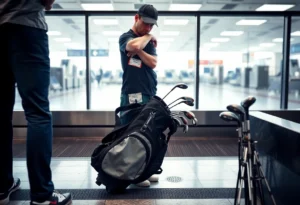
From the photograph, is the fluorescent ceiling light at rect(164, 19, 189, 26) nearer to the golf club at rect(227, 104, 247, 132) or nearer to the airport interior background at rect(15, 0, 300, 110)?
the airport interior background at rect(15, 0, 300, 110)

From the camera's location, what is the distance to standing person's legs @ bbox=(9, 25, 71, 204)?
146cm

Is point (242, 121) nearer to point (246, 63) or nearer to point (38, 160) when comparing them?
point (38, 160)

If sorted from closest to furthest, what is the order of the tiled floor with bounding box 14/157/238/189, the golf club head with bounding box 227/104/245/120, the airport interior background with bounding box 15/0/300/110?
the golf club head with bounding box 227/104/245/120, the tiled floor with bounding box 14/157/238/189, the airport interior background with bounding box 15/0/300/110

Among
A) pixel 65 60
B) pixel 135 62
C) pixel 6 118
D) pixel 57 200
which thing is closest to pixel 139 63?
pixel 135 62

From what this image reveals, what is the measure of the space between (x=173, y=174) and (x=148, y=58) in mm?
1191

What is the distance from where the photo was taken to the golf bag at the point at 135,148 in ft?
5.74

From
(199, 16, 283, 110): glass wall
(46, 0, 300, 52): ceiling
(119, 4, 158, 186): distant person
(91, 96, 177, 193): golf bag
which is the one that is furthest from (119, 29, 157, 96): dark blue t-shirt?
(199, 16, 283, 110): glass wall

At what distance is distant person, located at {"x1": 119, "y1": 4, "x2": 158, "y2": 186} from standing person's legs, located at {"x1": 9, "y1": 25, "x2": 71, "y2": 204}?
25.3 inches

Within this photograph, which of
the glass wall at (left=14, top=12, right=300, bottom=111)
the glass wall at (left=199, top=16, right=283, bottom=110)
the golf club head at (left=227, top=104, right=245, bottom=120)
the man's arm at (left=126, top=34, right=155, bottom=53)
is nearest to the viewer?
the golf club head at (left=227, top=104, right=245, bottom=120)

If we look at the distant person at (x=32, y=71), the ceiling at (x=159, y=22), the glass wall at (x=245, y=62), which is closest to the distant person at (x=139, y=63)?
the distant person at (x=32, y=71)

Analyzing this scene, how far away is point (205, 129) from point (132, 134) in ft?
9.17

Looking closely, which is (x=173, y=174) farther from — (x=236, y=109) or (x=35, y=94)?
(x=35, y=94)

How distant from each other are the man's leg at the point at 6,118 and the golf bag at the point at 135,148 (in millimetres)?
572

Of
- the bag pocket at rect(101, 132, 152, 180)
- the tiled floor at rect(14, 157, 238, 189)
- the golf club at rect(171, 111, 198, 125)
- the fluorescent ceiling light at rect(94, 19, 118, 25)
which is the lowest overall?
the tiled floor at rect(14, 157, 238, 189)
